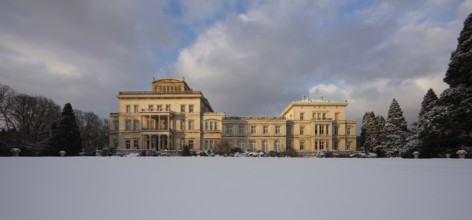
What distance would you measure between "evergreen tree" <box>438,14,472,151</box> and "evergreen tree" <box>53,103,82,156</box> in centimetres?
3789

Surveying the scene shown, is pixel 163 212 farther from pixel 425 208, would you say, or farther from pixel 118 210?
pixel 425 208

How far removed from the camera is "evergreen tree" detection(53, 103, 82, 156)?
107 feet

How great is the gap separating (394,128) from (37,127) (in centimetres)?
5394

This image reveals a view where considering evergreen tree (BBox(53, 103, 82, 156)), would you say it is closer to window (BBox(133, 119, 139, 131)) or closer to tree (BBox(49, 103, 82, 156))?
tree (BBox(49, 103, 82, 156))

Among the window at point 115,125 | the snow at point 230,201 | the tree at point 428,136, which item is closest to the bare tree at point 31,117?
the window at point 115,125

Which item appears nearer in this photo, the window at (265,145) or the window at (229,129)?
the window at (265,145)

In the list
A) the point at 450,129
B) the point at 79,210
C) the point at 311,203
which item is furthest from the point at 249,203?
the point at 450,129

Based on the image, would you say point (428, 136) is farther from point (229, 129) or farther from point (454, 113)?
point (229, 129)

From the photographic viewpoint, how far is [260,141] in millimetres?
56812

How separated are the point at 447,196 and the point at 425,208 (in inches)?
56.2

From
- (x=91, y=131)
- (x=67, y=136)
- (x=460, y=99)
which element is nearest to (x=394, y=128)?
(x=460, y=99)

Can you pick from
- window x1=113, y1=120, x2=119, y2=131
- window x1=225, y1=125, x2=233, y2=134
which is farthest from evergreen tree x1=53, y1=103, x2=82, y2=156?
window x1=225, y1=125, x2=233, y2=134

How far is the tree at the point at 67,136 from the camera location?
32.6m

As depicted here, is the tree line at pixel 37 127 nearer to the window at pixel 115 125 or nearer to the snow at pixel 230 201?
the window at pixel 115 125
